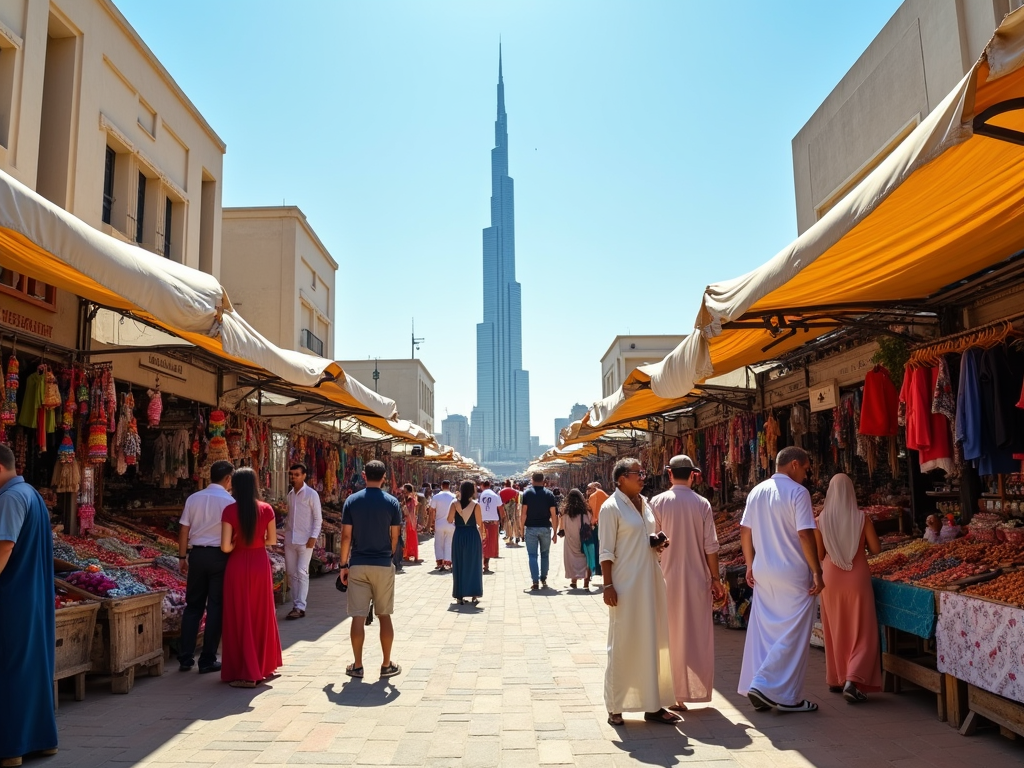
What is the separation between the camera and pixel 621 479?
5281 mm

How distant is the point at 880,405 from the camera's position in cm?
737

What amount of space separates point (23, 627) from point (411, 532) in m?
12.0

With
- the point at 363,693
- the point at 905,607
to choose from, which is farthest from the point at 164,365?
the point at 905,607

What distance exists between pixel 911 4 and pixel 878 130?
180 centimetres

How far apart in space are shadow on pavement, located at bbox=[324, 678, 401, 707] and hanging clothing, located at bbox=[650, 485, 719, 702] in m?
2.10

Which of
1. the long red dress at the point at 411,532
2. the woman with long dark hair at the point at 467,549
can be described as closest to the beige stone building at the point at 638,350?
the long red dress at the point at 411,532

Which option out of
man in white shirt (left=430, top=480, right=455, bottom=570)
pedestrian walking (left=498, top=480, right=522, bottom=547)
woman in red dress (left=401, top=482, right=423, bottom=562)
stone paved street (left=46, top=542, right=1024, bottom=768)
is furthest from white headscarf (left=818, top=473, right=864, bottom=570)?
pedestrian walking (left=498, top=480, right=522, bottom=547)

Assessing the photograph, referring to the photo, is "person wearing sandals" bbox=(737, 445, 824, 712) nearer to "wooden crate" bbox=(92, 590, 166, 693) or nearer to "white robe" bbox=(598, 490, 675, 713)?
"white robe" bbox=(598, 490, 675, 713)

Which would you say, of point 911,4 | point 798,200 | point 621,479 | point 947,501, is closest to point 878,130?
point 911,4

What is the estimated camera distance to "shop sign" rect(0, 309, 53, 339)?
6.51m

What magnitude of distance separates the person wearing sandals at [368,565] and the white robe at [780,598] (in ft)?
9.34

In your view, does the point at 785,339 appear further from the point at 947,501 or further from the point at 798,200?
the point at 798,200

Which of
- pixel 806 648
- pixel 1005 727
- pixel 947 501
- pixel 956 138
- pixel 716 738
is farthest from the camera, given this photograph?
pixel 947 501

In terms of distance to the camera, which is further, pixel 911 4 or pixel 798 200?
pixel 798 200
